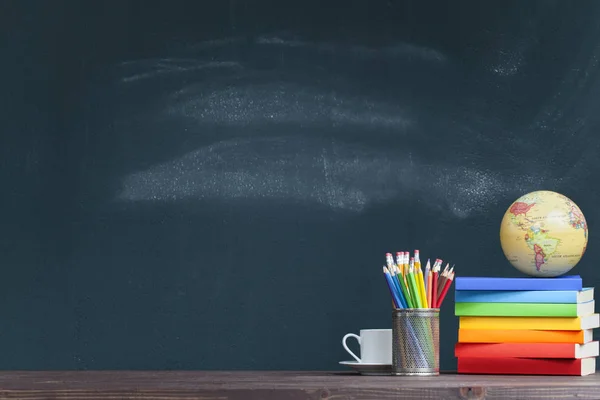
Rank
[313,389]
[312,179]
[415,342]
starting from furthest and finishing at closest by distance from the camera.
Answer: [312,179] → [415,342] → [313,389]

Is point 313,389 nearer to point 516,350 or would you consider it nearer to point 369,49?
point 516,350

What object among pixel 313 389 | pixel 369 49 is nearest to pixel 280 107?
pixel 369 49

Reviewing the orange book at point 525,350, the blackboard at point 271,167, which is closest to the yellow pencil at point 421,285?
the orange book at point 525,350

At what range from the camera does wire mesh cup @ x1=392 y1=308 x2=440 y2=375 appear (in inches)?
73.5

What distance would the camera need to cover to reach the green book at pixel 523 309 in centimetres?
188

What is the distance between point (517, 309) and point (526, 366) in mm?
108

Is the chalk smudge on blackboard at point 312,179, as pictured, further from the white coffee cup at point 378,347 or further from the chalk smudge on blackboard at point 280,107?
the white coffee cup at point 378,347

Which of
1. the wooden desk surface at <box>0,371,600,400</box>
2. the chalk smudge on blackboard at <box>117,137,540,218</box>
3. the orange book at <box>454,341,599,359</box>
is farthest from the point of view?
the chalk smudge on blackboard at <box>117,137,540,218</box>

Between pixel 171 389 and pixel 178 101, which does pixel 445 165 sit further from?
pixel 171 389

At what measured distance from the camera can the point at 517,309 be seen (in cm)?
191

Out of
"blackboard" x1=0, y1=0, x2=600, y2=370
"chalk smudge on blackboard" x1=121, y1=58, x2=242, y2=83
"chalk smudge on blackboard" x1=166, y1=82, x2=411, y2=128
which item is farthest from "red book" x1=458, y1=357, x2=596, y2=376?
"chalk smudge on blackboard" x1=121, y1=58, x2=242, y2=83

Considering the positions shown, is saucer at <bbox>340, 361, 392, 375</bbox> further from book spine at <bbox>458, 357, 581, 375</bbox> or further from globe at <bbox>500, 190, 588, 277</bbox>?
globe at <bbox>500, 190, 588, 277</bbox>

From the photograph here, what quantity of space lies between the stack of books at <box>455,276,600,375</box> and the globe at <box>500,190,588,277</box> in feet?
0.15

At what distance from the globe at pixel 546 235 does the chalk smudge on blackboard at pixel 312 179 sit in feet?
2.02
